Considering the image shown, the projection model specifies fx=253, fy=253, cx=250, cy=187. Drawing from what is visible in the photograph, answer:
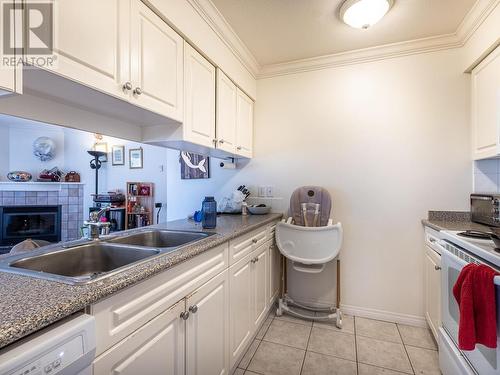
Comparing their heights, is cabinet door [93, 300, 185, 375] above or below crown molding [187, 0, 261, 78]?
below

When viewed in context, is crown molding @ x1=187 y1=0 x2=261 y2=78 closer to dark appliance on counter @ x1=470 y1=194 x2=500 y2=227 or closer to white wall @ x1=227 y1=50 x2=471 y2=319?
white wall @ x1=227 y1=50 x2=471 y2=319

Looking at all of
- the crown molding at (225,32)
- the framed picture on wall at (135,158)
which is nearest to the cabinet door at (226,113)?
the crown molding at (225,32)

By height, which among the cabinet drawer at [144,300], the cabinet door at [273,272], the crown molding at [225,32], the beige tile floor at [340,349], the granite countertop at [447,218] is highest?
the crown molding at [225,32]

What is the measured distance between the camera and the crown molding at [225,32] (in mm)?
1641

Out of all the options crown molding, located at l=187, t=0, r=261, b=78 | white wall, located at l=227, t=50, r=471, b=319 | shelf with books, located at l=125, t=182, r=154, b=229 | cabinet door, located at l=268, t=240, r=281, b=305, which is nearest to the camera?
crown molding, located at l=187, t=0, r=261, b=78

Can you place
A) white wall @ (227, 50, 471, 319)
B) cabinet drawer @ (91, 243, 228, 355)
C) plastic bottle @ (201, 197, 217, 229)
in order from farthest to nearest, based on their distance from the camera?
white wall @ (227, 50, 471, 319) → plastic bottle @ (201, 197, 217, 229) → cabinet drawer @ (91, 243, 228, 355)

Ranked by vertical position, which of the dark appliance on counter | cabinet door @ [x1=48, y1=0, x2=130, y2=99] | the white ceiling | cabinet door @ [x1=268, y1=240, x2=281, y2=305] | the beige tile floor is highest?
the white ceiling

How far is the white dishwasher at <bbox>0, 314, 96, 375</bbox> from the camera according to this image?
51 centimetres

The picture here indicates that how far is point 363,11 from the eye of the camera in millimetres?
1729

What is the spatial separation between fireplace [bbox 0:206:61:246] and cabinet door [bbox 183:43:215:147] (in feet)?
14.1

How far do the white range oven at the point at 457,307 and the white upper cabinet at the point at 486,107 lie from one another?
2.67 feet

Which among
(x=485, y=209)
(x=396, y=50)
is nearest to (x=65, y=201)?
(x=396, y=50)

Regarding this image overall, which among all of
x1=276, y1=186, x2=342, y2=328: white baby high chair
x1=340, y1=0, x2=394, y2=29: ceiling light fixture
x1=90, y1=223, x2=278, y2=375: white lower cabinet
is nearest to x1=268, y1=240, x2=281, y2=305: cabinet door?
x1=276, y1=186, x2=342, y2=328: white baby high chair

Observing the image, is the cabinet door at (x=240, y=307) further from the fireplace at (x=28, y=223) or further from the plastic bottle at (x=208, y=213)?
the fireplace at (x=28, y=223)
